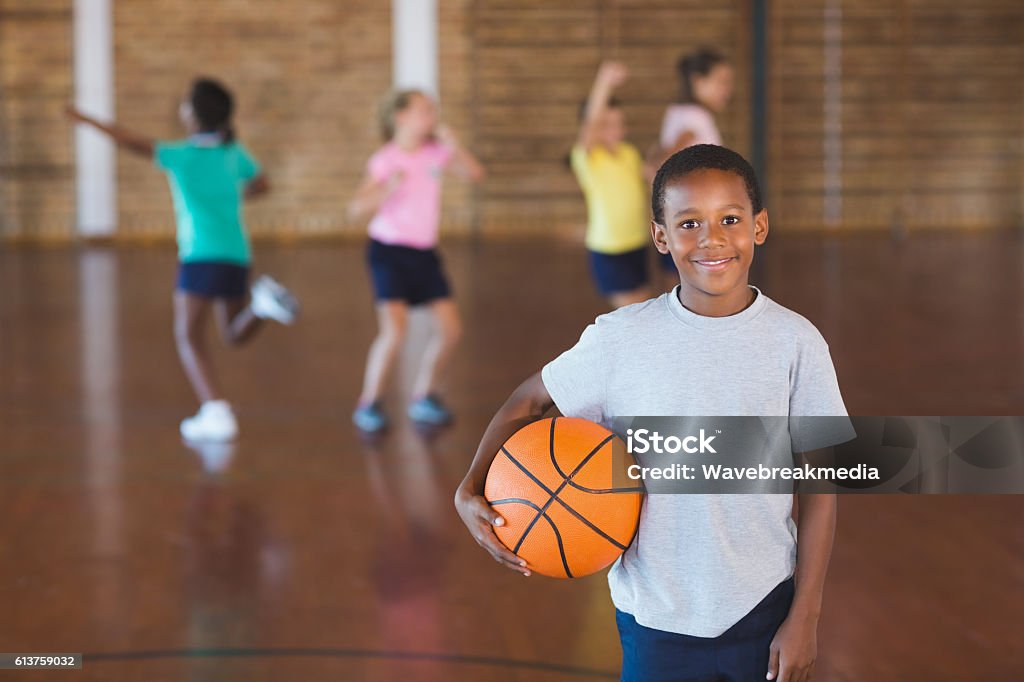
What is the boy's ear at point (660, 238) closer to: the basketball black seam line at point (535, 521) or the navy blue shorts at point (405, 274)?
the basketball black seam line at point (535, 521)

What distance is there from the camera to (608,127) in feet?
20.0

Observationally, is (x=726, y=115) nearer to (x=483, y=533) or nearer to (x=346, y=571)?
(x=346, y=571)

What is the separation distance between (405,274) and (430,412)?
58 centimetres

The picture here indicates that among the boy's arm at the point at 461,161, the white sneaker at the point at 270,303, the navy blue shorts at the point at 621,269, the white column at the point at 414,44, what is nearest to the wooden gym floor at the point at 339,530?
the white sneaker at the point at 270,303

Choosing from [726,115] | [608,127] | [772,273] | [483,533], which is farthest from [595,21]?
[483,533]

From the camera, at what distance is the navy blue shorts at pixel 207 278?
5.23m

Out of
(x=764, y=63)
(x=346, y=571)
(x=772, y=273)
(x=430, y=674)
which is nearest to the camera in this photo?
(x=430, y=674)

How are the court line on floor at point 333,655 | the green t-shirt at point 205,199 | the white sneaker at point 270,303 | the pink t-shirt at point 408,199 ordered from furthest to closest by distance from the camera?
the pink t-shirt at point 408,199, the white sneaker at point 270,303, the green t-shirt at point 205,199, the court line on floor at point 333,655

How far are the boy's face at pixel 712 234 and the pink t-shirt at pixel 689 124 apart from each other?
4.02 meters

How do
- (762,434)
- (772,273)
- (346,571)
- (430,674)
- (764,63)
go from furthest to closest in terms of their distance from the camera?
(764,63) < (772,273) < (346,571) < (430,674) < (762,434)

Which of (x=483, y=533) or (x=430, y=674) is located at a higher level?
(x=483, y=533)

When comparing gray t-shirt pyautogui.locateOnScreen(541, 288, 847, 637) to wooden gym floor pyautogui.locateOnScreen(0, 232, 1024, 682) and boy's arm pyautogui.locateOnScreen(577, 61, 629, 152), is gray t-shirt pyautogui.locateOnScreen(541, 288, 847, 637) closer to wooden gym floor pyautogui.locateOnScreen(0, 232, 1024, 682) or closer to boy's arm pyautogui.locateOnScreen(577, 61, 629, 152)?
wooden gym floor pyautogui.locateOnScreen(0, 232, 1024, 682)

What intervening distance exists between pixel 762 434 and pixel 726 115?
1328 centimetres

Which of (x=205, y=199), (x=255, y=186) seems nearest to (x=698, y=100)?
(x=255, y=186)
